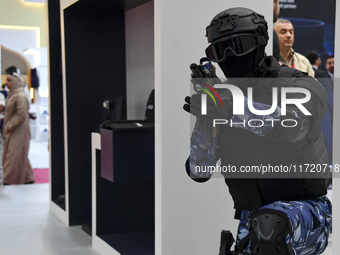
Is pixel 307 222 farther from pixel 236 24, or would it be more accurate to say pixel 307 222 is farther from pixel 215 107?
pixel 236 24

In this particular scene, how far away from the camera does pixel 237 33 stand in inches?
63.1

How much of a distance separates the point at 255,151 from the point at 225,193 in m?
0.98

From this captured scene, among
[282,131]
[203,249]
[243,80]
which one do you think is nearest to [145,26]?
[203,249]

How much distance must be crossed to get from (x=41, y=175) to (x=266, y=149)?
5829 millimetres

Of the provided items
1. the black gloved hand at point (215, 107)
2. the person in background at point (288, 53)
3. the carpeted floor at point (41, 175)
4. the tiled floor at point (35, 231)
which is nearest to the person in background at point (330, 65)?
the person in background at point (288, 53)

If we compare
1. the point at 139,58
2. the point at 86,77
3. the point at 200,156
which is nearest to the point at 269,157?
the point at 200,156

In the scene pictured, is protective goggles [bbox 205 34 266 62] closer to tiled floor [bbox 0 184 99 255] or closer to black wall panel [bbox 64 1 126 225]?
tiled floor [bbox 0 184 99 255]

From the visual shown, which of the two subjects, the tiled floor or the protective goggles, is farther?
the tiled floor

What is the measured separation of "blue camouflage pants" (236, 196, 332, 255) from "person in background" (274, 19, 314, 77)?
2639mm

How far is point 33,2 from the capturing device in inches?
328

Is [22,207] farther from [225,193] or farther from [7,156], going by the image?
[225,193]

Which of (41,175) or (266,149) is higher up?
(266,149)

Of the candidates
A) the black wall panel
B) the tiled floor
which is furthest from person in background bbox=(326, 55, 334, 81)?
the tiled floor

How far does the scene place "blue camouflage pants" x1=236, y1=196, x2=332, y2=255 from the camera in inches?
60.7
